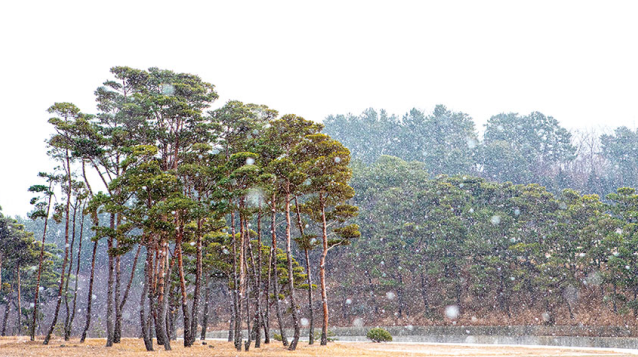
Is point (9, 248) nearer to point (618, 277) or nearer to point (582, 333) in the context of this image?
point (582, 333)

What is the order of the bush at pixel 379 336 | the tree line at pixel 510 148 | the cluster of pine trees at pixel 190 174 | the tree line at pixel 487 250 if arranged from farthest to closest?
1. the tree line at pixel 510 148
2. the tree line at pixel 487 250
3. the bush at pixel 379 336
4. the cluster of pine trees at pixel 190 174

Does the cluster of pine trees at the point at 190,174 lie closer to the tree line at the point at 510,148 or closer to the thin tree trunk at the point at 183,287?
the thin tree trunk at the point at 183,287

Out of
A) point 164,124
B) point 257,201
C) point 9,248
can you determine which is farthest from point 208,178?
point 9,248

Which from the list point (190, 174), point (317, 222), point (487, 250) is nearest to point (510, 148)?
point (487, 250)

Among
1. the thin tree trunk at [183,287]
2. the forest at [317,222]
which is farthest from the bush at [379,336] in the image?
the thin tree trunk at [183,287]

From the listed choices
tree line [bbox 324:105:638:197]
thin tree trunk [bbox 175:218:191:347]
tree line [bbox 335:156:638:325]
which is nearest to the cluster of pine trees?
thin tree trunk [bbox 175:218:191:347]

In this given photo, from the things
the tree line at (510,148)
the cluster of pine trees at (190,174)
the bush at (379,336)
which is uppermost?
the tree line at (510,148)

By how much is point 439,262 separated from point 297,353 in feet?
75.0

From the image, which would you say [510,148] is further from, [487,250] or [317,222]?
[317,222]

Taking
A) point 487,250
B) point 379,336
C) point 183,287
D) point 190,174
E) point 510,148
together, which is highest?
point 510,148

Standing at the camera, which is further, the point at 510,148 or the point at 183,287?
the point at 510,148

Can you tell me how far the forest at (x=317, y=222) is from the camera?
62.1ft

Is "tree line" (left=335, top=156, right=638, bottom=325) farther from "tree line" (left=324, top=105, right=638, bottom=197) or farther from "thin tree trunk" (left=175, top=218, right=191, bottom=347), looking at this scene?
"thin tree trunk" (left=175, top=218, right=191, bottom=347)

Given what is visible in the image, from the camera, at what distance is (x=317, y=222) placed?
24.3m
